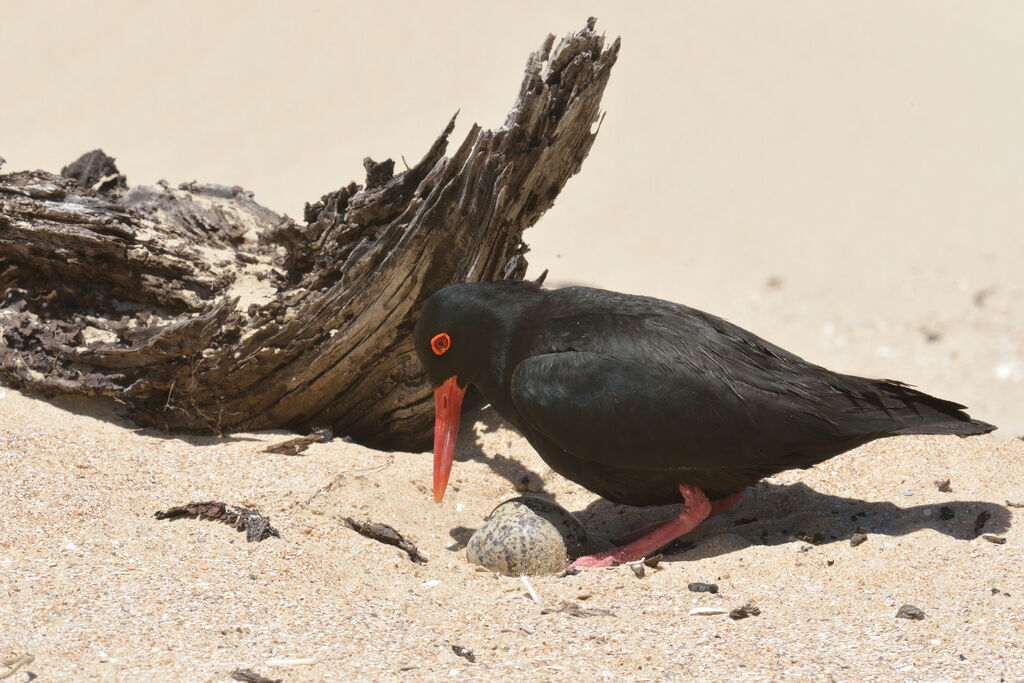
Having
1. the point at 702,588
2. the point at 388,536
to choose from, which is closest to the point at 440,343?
the point at 388,536

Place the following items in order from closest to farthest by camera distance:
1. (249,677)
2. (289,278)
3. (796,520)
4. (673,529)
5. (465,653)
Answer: (249,677), (465,653), (673,529), (796,520), (289,278)

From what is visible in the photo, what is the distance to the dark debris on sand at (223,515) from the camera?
14.6 ft

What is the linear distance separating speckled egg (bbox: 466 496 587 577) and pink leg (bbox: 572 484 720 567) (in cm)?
19

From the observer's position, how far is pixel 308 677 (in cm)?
322

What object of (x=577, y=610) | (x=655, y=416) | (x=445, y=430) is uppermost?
(x=655, y=416)

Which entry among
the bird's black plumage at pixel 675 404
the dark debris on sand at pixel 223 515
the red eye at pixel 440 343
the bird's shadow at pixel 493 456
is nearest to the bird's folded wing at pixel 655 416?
the bird's black plumage at pixel 675 404

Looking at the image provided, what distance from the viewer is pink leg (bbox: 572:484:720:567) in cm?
482

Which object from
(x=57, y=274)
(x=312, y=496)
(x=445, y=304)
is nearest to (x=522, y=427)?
(x=445, y=304)

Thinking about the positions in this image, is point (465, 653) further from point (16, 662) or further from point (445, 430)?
point (445, 430)

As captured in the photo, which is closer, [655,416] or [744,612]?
A: [744,612]

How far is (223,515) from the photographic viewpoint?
454cm

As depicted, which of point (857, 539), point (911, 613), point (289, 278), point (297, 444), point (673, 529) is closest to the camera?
point (911, 613)

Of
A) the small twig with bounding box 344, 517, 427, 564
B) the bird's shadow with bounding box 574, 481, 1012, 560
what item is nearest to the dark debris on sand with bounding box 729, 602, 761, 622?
the bird's shadow with bounding box 574, 481, 1012, 560

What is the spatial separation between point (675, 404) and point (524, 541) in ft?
3.02
